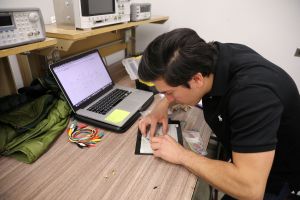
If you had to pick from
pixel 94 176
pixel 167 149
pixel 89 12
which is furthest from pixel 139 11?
pixel 94 176

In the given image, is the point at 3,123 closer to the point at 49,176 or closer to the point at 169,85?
the point at 49,176

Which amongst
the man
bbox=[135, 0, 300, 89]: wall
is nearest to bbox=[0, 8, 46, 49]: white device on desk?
the man

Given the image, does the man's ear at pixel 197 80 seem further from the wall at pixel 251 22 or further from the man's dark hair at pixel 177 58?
the wall at pixel 251 22

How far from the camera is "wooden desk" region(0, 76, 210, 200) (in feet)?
2.40

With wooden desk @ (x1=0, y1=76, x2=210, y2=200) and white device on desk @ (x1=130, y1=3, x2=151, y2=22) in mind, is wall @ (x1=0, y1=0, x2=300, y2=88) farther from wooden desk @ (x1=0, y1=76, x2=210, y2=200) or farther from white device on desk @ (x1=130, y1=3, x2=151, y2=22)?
wooden desk @ (x1=0, y1=76, x2=210, y2=200)

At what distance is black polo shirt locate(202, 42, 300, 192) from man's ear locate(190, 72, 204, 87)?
0.18 ft

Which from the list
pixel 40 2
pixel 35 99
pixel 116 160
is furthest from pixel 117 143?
pixel 40 2

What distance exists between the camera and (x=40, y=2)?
4.19 feet

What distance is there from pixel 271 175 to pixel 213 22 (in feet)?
3.99

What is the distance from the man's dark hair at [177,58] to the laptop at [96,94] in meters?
0.36

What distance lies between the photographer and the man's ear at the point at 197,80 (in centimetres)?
81

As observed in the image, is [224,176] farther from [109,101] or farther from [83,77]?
[83,77]

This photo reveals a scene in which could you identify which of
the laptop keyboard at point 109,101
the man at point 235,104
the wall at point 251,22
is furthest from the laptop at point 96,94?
the wall at point 251,22

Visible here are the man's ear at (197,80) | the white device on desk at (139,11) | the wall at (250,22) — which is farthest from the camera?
the wall at (250,22)
